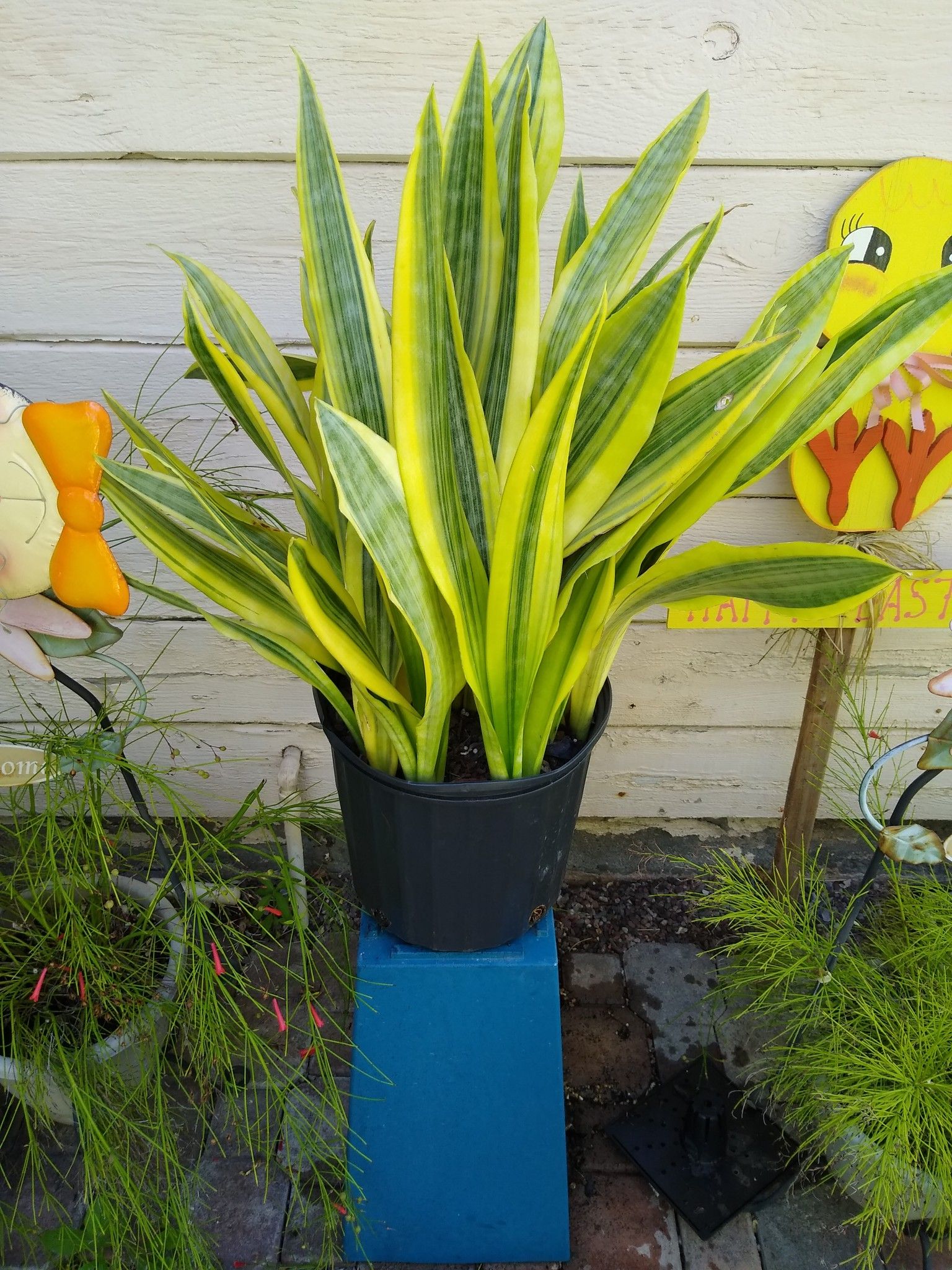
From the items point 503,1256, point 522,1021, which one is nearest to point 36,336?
point 522,1021

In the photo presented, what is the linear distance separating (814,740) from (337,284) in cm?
99

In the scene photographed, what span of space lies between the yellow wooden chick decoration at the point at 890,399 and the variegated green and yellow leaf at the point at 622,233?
1.37 feet

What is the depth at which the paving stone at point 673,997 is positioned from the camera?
4.26ft

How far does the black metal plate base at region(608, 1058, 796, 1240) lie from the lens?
1104mm

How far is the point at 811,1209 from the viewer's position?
1123mm

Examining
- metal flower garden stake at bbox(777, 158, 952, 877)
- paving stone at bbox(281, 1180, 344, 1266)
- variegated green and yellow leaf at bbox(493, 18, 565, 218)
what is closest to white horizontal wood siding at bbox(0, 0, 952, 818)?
metal flower garden stake at bbox(777, 158, 952, 877)

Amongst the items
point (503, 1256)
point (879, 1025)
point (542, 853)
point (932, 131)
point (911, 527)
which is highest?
point (932, 131)

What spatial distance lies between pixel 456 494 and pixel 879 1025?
796mm

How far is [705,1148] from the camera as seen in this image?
1144 millimetres

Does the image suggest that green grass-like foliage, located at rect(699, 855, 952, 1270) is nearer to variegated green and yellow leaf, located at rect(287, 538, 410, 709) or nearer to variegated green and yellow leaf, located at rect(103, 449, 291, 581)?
variegated green and yellow leaf, located at rect(287, 538, 410, 709)

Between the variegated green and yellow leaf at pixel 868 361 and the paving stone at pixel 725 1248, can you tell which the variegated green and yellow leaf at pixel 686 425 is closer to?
the variegated green and yellow leaf at pixel 868 361

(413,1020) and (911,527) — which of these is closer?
(413,1020)

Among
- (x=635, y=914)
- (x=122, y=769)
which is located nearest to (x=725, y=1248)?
(x=635, y=914)

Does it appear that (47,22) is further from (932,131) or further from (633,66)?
(932,131)
